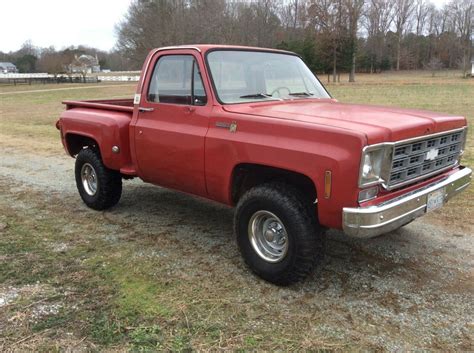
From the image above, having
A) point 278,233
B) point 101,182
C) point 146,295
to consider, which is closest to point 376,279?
point 278,233

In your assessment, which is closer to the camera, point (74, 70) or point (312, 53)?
point (312, 53)

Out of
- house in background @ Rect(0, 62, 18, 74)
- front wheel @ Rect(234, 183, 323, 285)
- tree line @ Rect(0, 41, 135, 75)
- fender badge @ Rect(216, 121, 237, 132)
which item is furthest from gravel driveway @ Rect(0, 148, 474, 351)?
house in background @ Rect(0, 62, 18, 74)

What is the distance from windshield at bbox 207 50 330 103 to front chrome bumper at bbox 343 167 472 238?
1.64 metres

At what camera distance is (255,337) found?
10.4ft

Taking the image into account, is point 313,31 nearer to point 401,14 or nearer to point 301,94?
point 401,14

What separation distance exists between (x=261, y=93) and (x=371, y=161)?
1632mm

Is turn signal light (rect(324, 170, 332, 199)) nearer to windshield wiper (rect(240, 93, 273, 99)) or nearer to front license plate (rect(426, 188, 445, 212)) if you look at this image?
front license plate (rect(426, 188, 445, 212))

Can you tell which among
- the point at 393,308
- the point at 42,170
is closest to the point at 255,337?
the point at 393,308

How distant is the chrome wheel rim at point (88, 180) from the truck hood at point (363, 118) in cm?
261

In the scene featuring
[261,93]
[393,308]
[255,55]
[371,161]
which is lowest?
[393,308]

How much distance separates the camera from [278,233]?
3943 millimetres

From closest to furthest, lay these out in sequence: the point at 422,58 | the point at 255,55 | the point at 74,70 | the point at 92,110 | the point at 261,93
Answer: the point at 261,93, the point at 255,55, the point at 92,110, the point at 74,70, the point at 422,58

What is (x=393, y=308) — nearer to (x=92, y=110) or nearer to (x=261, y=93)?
(x=261, y=93)

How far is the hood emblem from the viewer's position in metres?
3.81
